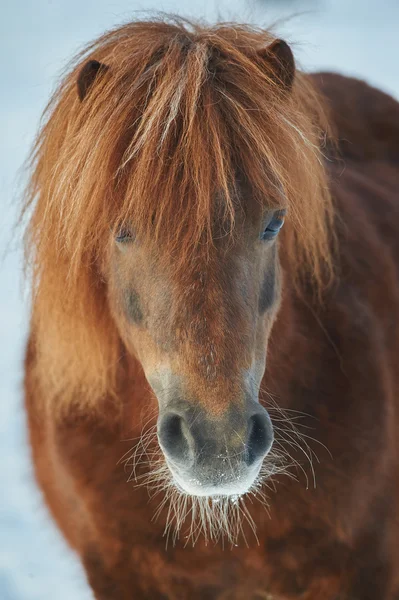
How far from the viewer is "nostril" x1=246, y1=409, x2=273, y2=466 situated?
1.39 meters

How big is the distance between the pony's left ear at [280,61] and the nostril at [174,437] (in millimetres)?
801

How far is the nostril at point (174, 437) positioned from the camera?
1400mm

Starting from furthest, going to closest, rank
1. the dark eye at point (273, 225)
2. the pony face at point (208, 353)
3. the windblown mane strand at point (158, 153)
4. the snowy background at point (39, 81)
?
the snowy background at point (39, 81), the dark eye at point (273, 225), the windblown mane strand at point (158, 153), the pony face at point (208, 353)

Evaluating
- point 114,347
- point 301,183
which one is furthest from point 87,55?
point 114,347

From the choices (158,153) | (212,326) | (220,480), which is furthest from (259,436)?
(158,153)

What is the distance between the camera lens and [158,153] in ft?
4.95

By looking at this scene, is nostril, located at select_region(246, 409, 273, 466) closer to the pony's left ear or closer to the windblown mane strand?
the windblown mane strand

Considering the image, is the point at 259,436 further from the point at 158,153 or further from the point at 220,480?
the point at 158,153

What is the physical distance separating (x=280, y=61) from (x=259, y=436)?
0.85 m

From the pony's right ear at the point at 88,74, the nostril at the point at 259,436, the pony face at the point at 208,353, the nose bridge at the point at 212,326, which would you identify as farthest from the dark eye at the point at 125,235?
the nostril at the point at 259,436

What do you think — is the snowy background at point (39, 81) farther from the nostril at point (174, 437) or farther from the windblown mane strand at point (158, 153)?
the nostril at point (174, 437)

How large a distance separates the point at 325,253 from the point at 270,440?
813mm

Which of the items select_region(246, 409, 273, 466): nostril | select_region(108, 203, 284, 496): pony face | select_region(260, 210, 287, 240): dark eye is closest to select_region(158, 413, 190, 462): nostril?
select_region(108, 203, 284, 496): pony face

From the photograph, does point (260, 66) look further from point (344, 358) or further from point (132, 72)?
point (344, 358)
